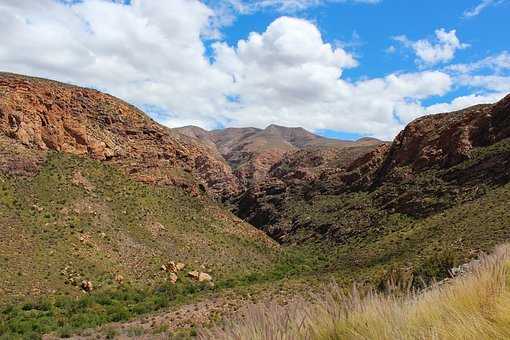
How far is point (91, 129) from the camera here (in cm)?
6144

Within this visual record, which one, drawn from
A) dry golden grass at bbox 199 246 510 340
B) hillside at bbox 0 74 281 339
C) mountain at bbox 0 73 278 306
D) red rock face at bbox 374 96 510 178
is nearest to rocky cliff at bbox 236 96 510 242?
red rock face at bbox 374 96 510 178

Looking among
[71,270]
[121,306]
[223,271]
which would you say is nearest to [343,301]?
[121,306]

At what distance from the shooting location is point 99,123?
63750 mm

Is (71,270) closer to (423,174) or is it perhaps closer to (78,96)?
(78,96)

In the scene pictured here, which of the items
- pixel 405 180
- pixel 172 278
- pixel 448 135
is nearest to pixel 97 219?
pixel 172 278

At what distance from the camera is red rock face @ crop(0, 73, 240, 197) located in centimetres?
5297

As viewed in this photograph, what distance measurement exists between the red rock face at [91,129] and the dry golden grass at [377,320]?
179 ft

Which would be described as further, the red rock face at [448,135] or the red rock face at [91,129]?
the red rock face at [448,135]

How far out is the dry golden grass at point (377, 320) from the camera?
234 centimetres

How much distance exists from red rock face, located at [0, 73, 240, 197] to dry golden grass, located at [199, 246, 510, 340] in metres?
54.6

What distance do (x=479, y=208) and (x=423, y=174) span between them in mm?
24796

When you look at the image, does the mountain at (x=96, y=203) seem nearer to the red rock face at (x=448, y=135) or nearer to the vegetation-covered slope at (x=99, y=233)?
the vegetation-covered slope at (x=99, y=233)

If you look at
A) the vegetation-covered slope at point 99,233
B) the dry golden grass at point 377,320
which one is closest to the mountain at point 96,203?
the vegetation-covered slope at point 99,233

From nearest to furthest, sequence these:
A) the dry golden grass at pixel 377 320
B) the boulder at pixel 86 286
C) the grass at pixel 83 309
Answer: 1. the dry golden grass at pixel 377 320
2. the grass at pixel 83 309
3. the boulder at pixel 86 286
